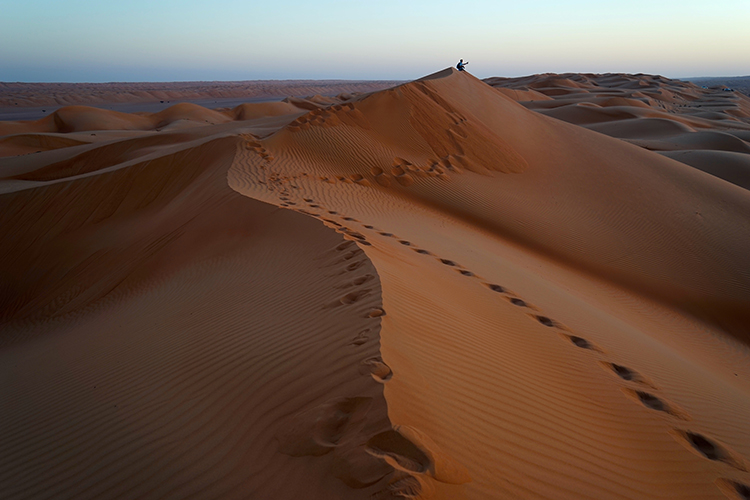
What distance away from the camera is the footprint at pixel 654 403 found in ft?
11.4

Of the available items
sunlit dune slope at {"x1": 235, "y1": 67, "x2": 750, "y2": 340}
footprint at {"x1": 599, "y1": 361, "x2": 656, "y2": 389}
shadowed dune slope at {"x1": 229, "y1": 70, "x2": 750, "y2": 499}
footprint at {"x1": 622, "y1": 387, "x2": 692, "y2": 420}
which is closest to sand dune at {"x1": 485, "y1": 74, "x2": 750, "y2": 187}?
sunlit dune slope at {"x1": 235, "y1": 67, "x2": 750, "y2": 340}

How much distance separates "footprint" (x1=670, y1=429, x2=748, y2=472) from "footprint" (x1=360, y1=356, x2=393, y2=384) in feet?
7.40

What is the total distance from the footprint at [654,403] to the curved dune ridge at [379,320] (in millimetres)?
50

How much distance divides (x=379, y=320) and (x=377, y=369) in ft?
2.30

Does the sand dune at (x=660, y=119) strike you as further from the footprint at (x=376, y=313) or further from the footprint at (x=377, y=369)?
the footprint at (x=377, y=369)

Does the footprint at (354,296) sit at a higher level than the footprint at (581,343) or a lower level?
higher

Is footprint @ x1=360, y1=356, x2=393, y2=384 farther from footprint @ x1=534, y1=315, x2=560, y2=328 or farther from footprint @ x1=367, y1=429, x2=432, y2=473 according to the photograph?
footprint @ x1=534, y1=315, x2=560, y2=328

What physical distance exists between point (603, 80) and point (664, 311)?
68.2 m

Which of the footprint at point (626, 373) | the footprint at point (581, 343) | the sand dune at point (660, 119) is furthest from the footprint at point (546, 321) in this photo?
the sand dune at point (660, 119)

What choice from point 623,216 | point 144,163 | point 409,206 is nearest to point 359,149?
point 409,206

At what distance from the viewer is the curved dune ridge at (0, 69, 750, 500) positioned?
96.7 inches

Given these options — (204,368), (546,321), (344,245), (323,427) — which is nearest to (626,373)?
(546,321)

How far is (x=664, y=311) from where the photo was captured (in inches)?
290

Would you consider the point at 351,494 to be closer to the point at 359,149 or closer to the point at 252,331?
the point at 252,331
